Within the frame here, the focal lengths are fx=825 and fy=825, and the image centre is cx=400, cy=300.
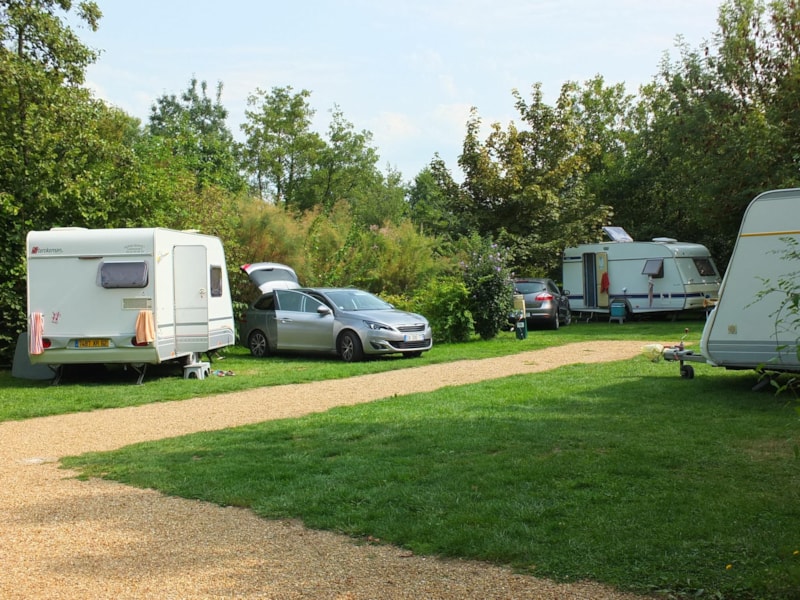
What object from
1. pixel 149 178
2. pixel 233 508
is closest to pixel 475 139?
pixel 149 178

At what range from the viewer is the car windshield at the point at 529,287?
23.8 metres

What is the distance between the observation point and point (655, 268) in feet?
83.2

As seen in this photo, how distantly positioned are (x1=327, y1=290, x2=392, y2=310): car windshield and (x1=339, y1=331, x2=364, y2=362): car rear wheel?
0.71 metres

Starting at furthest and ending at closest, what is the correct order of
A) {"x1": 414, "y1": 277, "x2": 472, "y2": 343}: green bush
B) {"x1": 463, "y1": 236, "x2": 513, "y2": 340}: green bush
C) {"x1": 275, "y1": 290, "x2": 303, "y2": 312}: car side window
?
{"x1": 463, "y1": 236, "x2": 513, "y2": 340}: green bush, {"x1": 414, "y1": 277, "x2": 472, "y2": 343}: green bush, {"x1": 275, "y1": 290, "x2": 303, "y2": 312}: car side window

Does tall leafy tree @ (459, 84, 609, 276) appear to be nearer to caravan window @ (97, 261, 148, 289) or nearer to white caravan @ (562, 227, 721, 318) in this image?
white caravan @ (562, 227, 721, 318)

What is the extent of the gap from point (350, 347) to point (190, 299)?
3.54 metres

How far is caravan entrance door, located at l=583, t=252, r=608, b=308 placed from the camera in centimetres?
2695

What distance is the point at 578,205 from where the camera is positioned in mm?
29922

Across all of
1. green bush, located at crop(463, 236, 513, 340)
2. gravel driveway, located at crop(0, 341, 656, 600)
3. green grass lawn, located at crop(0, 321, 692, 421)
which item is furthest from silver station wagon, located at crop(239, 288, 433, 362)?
gravel driveway, located at crop(0, 341, 656, 600)

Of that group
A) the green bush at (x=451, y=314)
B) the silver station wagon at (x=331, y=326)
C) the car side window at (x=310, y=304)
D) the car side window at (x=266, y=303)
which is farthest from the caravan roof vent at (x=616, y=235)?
the car side window at (x=266, y=303)

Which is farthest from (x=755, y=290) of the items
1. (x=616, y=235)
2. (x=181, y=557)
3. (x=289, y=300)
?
(x=616, y=235)

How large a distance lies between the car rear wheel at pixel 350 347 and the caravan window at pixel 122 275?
449 cm

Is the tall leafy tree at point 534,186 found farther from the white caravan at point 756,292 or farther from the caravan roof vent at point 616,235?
the white caravan at point 756,292

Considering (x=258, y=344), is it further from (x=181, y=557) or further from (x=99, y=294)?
(x=181, y=557)
